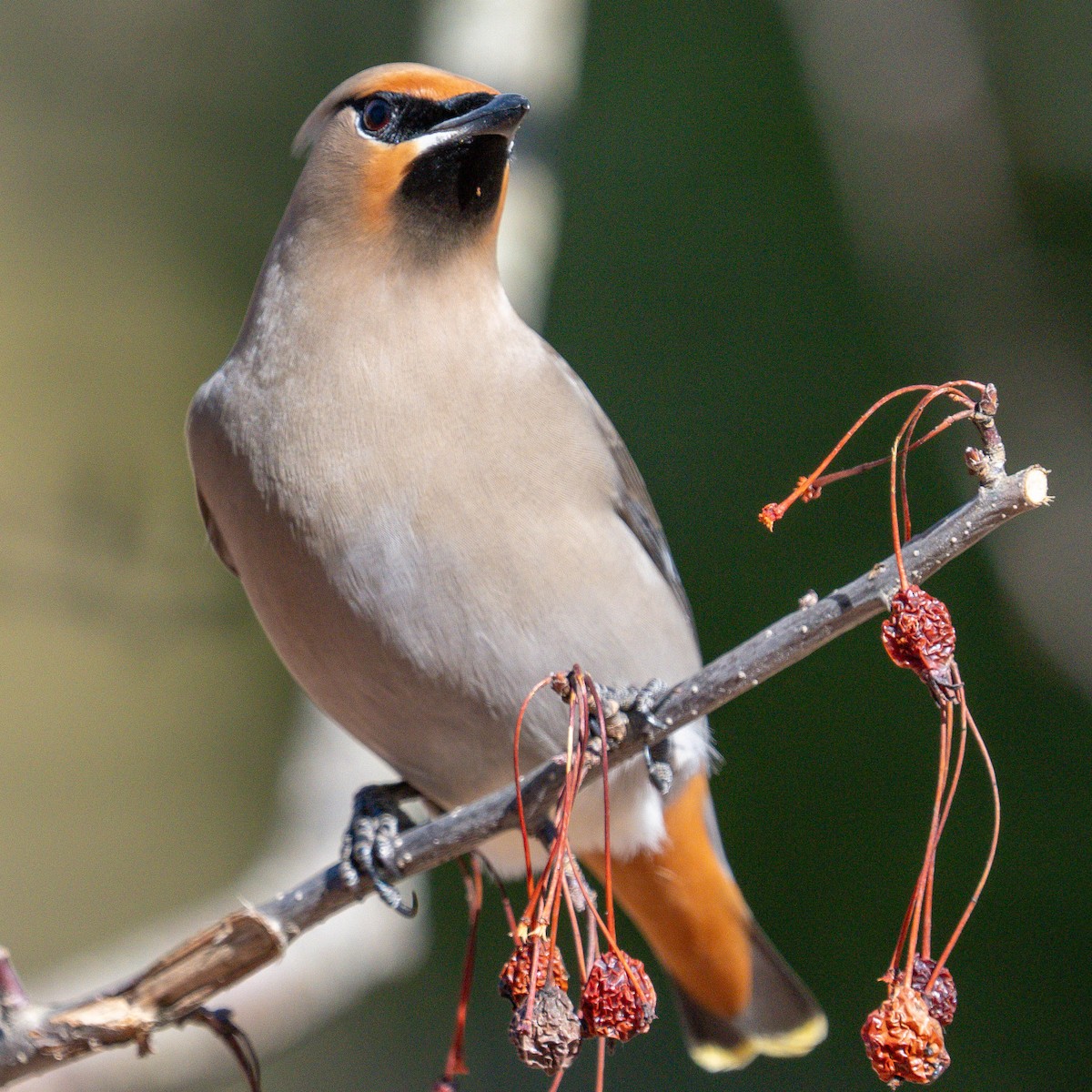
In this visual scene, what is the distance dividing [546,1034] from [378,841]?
2.85 feet

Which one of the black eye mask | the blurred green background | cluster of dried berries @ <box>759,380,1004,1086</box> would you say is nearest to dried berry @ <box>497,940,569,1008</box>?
cluster of dried berries @ <box>759,380,1004,1086</box>

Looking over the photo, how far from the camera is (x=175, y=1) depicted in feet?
23.4

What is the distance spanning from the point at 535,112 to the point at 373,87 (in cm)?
104

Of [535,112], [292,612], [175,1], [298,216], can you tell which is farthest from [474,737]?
[175,1]

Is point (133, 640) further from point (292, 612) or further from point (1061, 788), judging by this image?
point (292, 612)

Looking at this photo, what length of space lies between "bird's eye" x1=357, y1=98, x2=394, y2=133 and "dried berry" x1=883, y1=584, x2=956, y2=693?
1.33 meters

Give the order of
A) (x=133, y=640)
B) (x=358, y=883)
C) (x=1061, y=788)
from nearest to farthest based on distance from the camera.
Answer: (x=358, y=883) → (x=1061, y=788) → (x=133, y=640)

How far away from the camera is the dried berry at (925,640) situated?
4.09ft

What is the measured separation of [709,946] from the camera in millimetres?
2824

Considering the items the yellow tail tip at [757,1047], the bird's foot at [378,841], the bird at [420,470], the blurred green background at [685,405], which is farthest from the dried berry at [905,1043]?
the blurred green background at [685,405]

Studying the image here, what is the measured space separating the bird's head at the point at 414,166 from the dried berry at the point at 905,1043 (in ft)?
4.41

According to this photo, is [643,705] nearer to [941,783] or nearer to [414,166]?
[941,783]

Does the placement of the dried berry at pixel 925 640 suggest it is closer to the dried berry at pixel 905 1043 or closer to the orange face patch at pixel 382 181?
the dried berry at pixel 905 1043

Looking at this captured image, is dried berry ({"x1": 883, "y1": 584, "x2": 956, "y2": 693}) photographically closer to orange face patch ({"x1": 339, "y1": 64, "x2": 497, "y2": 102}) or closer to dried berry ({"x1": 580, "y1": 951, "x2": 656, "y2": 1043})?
dried berry ({"x1": 580, "y1": 951, "x2": 656, "y2": 1043})
